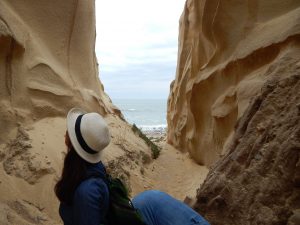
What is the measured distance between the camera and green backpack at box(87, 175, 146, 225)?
2.28m

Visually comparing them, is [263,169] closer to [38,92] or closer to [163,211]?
[163,211]

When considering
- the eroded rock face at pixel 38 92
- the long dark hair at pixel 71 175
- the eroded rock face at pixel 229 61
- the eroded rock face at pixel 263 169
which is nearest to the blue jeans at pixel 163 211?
the long dark hair at pixel 71 175

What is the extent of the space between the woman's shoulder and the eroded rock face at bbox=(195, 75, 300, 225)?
1040 millimetres

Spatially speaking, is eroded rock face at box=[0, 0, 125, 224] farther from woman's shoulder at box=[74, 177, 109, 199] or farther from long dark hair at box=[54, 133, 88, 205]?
woman's shoulder at box=[74, 177, 109, 199]

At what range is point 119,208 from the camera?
2.33 metres

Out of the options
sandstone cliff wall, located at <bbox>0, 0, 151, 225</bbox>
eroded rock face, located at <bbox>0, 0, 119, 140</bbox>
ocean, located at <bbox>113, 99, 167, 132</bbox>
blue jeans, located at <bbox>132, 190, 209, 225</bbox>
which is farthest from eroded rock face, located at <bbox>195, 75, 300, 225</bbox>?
ocean, located at <bbox>113, 99, 167, 132</bbox>

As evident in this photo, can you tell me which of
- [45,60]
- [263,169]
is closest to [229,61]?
[45,60]

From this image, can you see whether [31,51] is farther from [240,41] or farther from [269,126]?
[269,126]

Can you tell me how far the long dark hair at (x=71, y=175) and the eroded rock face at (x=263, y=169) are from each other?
1113 mm

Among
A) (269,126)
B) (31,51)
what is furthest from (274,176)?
(31,51)

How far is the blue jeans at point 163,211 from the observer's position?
2332 mm

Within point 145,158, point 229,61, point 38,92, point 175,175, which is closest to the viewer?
point 38,92

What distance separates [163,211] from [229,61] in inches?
210

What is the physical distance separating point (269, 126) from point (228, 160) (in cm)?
39
